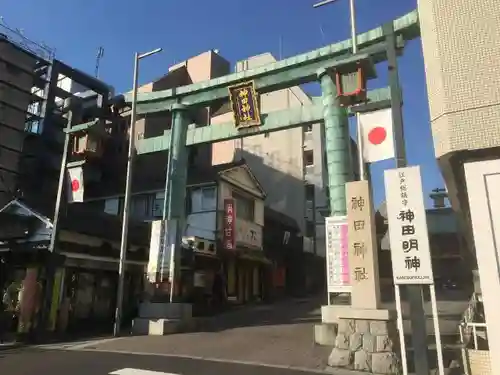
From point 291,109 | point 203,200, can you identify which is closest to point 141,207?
point 203,200

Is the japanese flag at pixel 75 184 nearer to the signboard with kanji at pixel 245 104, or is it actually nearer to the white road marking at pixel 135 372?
the signboard with kanji at pixel 245 104

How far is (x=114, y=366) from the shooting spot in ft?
31.7

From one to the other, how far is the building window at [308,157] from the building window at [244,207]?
9.92m

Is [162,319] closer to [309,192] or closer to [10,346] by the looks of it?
[10,346]

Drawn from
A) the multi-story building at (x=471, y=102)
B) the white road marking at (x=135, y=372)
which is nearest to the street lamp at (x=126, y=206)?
the white road marking at (x=135, y=372)

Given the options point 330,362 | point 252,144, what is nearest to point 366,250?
point 330,362

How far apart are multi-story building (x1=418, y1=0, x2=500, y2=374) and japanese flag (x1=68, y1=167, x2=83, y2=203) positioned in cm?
1202

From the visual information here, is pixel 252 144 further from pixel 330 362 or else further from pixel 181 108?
pixel 330 362

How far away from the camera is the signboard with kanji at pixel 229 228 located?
2442 cm

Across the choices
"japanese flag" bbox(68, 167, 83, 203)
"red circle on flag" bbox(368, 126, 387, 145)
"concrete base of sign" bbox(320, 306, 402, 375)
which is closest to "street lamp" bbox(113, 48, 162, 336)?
"japanese flag" bbox(68, 167, 83, 203)

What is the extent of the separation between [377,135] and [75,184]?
11240 millimetres

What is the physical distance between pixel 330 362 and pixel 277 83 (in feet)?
33.9

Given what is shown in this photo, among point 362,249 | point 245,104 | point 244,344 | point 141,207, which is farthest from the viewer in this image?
point 141,207

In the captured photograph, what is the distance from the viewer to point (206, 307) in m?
23.0
